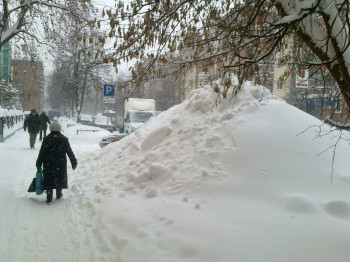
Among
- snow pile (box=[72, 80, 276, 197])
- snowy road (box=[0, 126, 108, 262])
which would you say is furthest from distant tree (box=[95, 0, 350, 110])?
snowy road (box=[0, 126, 108, 262])

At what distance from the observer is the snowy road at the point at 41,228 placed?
13.3ft

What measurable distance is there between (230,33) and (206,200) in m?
2.53

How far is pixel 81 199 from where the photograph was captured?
6531 millimetres

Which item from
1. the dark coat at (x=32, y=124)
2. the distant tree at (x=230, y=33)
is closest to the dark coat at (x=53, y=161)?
the distant tree at (x=230, y=33)

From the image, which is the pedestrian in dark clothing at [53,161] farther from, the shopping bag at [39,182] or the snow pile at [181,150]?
the snow pile at [181,150]

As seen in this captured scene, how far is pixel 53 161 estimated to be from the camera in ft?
Answer: 20.8

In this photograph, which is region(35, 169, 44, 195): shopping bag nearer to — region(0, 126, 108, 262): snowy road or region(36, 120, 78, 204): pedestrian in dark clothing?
region(36, 120, 78, 204): pedestrian in dark clothing

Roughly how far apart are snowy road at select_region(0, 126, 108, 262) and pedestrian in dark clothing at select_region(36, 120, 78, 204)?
1.05ft

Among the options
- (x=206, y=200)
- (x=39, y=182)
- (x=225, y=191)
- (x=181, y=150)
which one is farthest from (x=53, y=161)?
(x=225, y=191)

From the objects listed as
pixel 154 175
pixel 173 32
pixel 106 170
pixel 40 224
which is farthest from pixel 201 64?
pixel 106 170

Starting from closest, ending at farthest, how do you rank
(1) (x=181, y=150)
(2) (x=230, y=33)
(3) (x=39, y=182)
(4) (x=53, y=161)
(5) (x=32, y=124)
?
1. (2) (x=230, y=33)
2. (3) (x=39, y=182)
3. (4) (x=53, y=161)
4. (1) (x=181, y=150)
5. (5) (x=32, y=124)

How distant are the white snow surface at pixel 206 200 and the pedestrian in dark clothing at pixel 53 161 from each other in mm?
338

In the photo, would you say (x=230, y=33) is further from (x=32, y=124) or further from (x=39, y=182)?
(x=32, y=124)

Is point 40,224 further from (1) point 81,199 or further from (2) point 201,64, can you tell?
(2) point 201,64
